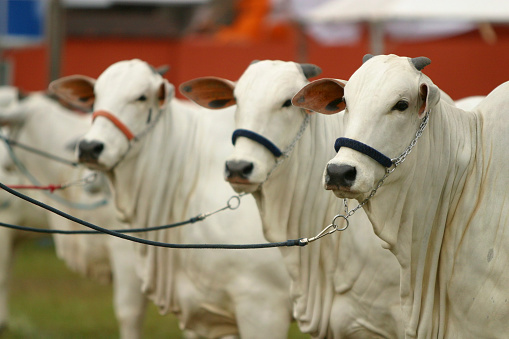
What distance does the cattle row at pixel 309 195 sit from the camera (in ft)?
10.3

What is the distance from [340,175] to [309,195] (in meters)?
1.18

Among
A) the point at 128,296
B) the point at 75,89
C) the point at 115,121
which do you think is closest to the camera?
the point at 115,121

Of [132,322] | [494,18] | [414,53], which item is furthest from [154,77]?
[414,53]

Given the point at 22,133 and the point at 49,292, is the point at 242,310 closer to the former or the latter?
the point at 22,133

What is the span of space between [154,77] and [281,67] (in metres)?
1.11

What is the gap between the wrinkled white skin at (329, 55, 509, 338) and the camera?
3.09 metres

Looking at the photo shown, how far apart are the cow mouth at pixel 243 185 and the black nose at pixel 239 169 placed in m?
0.02

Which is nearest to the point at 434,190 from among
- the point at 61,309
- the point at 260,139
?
the point at 260,139

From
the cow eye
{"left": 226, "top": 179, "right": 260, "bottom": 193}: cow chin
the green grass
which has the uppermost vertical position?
the cow eye

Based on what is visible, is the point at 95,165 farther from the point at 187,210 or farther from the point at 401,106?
the point at 401,106

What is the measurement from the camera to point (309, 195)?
416 cm

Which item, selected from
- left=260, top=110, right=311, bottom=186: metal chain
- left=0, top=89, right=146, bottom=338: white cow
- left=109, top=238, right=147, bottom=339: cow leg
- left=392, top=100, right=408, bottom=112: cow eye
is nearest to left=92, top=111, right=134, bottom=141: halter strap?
left=260, top=110, right=311, bottom=186: metal chain

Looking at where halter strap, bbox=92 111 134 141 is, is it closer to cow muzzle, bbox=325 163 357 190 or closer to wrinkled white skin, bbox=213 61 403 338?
wrinkled white skin, bbox=213 61 403 338

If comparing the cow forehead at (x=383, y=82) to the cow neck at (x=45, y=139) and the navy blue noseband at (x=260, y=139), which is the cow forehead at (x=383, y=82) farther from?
the cow neck at (x=45, y=139)
